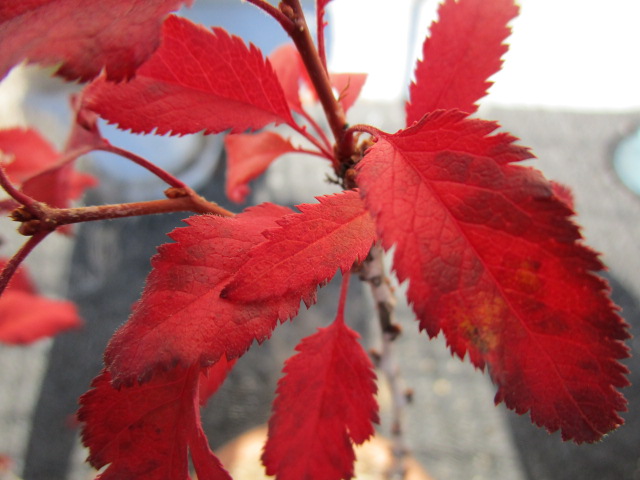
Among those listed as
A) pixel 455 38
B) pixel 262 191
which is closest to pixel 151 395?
pixel 455 38

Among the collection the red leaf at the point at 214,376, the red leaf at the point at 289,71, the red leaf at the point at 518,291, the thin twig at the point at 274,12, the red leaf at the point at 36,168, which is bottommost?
the red leaf at the point at 214,376

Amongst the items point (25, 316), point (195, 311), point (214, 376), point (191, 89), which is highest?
point (191, 89)

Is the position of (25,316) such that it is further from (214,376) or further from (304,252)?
(304,252)

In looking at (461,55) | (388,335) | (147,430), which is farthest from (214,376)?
(461,55)

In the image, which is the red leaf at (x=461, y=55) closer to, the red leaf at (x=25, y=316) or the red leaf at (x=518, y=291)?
the red leaf at (x=518, y=291)

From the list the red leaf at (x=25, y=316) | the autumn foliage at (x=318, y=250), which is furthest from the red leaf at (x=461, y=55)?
the red leaf at (x=25, y=316)

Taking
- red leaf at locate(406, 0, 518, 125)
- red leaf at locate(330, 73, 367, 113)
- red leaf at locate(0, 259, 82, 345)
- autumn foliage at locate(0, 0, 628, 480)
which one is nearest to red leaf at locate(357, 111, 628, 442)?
autumn foliage at locate(0, 0, 628, 480)

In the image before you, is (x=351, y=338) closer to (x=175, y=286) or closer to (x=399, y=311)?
(x=175, y=286)
